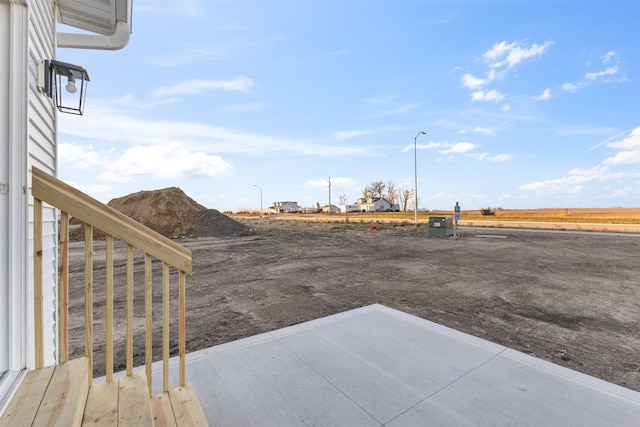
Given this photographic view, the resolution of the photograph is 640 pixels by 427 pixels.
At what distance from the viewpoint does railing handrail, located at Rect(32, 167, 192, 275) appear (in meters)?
1.55

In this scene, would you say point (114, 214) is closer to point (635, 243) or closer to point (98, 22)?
point (98, 22)

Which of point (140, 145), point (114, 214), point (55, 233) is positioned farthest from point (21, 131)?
point (140, 145)

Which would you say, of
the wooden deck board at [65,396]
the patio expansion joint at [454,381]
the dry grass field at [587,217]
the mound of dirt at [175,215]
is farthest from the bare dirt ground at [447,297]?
the dry grass field at [587,217]

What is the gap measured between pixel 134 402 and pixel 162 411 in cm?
23

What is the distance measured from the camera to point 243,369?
262 centimetres

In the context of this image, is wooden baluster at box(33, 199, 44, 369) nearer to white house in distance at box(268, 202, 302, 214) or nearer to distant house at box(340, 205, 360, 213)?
distant house at box(340, 205, 360, 213)

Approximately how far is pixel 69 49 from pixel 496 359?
621 centimetres

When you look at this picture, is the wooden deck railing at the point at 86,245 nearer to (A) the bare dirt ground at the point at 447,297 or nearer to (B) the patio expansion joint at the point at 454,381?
(A) the bare dirt ground at the point at 447,297

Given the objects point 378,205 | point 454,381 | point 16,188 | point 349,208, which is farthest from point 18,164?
point 349,208

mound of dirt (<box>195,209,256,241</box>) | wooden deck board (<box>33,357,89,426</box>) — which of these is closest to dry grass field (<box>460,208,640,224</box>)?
mound of dirt (<box>195,209,256,241</box>)

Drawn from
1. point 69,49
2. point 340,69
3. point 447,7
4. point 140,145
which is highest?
point 340,69

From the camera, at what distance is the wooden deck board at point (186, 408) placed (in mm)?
1668

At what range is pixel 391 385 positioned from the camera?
236 cm

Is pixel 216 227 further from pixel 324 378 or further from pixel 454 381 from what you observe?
pixel 454 381
